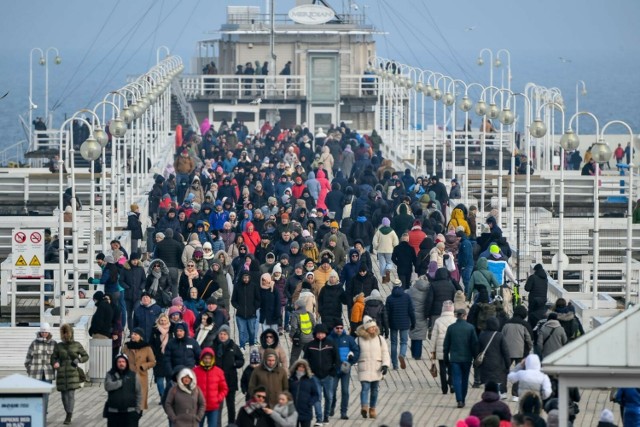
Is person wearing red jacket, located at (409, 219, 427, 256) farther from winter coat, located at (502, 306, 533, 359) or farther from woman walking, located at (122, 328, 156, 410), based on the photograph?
woman walking, located at (122, 328, 156, 410)

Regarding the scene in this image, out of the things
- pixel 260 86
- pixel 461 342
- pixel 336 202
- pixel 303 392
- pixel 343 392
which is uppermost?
pixel 260 86

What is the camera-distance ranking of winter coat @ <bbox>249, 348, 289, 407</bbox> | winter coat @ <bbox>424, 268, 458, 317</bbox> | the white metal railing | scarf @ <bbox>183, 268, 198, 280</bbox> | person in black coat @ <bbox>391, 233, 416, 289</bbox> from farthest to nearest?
the white metal railing → person in black coat @ <bbox>391, 233, 416, 289</bbox> → scarf @ <bbox>183, 268, 198, 280</bbox> → winter coat @ <bbox>424, 268, 458, 317</bbox> → winter coat @ <bbox>249, 348, 289, 407</bbox>

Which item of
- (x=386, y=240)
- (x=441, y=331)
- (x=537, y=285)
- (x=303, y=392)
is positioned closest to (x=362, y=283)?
(x=537, y=285)

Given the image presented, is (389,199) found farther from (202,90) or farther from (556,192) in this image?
(202,90)

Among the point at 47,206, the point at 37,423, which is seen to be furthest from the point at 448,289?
the point at 47,206

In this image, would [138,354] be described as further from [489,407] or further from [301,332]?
[489,407]

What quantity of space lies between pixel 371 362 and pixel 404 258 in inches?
327

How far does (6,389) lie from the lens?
18.2m

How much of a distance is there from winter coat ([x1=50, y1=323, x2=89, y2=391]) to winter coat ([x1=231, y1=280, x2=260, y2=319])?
420 cm

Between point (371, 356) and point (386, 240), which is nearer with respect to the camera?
point (371, 356)

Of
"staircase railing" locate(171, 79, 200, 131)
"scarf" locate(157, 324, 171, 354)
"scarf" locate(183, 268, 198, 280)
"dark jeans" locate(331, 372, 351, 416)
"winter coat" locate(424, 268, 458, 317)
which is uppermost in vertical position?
"staircase railing" locate(171, 79, 200, 131)

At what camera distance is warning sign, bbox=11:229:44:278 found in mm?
26328

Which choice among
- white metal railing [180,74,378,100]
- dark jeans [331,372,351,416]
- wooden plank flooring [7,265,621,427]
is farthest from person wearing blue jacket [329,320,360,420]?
white metal railing [180,74,378,100]

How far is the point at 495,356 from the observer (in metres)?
23.1
